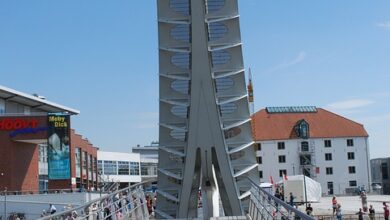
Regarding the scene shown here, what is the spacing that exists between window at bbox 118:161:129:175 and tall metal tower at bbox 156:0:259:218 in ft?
260

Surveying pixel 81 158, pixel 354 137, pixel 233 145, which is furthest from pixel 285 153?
pixel 233 145

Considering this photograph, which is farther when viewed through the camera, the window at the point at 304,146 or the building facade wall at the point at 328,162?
the window at the point at 304,146

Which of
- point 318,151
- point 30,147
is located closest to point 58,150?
point 30,147

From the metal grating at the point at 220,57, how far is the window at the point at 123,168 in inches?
3245

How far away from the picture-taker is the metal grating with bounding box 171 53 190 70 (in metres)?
21.5

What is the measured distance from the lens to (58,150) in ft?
166

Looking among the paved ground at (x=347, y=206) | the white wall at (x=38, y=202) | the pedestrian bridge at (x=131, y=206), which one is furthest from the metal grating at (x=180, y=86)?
the paved ground at (x=347, y=206)

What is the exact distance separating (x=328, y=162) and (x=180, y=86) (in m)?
61.4

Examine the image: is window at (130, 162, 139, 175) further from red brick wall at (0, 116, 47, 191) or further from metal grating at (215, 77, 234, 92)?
metal grating at (215, 77, 234, 92)

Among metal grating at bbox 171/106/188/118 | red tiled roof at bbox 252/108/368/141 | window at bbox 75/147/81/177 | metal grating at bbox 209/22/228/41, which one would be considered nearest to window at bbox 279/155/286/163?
red tiled roof at bbox 252/108/368/141

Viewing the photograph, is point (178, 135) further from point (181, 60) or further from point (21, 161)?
point (21, 161)

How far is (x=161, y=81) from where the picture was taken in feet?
72.4

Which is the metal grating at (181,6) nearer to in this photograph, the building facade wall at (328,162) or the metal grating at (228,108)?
the metal grating at (228,108)

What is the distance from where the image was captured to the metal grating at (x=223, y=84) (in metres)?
21.8
